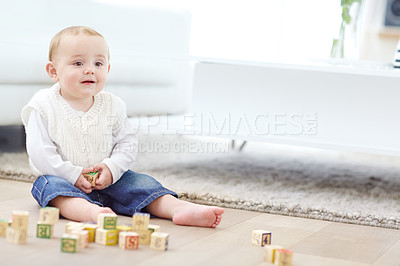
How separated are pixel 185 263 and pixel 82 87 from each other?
579mm

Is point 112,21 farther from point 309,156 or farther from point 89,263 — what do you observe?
point 89,263

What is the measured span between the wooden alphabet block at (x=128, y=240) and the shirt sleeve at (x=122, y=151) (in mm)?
360

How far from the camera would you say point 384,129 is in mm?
1967

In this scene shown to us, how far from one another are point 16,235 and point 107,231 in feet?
0.54

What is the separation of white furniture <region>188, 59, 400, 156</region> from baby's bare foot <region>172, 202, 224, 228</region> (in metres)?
0.62

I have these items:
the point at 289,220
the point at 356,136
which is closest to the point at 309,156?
the point at 356,136

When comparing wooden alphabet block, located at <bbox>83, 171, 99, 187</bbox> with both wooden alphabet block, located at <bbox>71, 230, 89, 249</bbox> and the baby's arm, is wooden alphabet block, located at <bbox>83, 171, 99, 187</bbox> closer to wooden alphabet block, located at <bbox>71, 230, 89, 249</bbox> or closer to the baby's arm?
the baby's arm

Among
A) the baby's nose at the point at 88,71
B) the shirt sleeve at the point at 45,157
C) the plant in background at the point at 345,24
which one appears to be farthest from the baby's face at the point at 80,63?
the plant in background at the point at 345,24

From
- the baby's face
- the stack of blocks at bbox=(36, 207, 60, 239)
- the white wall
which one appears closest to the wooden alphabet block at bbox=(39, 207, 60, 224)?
the stack of blocks at bbox=(36, 207, 60, 239)

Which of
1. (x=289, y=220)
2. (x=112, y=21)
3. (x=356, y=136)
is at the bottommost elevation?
(x=289, y=220)

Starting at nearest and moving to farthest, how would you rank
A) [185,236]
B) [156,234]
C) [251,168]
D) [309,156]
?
1. [156,234]
2. [185,236]
3. [251,168]
4. [309,156]

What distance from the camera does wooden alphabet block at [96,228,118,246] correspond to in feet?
3.98

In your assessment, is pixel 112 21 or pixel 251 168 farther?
pixel 112 21

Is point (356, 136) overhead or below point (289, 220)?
overhead
